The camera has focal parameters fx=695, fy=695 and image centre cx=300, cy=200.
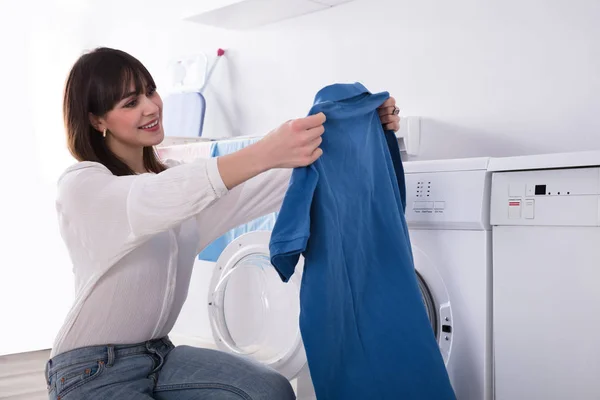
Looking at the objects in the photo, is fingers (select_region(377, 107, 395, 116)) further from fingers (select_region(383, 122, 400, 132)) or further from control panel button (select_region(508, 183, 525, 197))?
control panel button (select_region(508, 183, 525, 197))

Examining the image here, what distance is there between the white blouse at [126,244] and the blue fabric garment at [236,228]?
910mm

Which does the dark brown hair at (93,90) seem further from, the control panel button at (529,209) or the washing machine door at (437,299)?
the control panel button at (529,209)

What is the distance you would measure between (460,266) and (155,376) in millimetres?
883

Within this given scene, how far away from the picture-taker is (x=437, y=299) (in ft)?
6.33

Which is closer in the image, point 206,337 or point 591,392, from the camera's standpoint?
point 591,392

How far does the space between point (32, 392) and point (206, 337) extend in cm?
85

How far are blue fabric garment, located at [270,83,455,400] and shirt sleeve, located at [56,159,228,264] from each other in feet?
0.56

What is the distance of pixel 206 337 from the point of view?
11.4 feet

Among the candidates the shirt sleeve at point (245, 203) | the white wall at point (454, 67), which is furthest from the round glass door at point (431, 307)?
the white wall at point (454, 67)

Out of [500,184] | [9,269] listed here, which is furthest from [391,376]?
[9,269]

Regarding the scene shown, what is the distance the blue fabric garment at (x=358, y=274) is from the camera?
1312 mm

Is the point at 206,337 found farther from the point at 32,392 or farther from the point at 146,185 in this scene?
the point at 146,185

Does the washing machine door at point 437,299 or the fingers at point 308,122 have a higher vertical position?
the fingers at point 308,122

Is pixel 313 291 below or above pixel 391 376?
above
